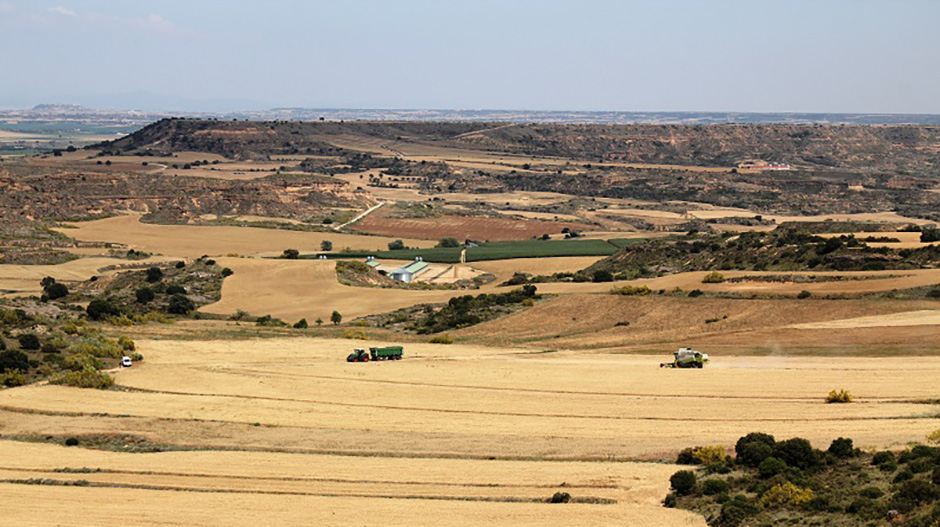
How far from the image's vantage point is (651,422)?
3725cm

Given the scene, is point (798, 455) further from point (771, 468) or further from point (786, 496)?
point (786, 496)

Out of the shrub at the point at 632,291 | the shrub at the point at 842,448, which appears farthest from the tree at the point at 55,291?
the shrub at the point at 842,448

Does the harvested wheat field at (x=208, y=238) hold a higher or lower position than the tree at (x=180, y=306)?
lower

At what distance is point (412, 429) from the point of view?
37.7 m

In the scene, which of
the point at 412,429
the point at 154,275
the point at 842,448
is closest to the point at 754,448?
the point at 842,448

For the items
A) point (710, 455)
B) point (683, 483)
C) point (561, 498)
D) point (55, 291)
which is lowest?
point (55, 291)

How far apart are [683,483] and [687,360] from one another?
20.3 meters

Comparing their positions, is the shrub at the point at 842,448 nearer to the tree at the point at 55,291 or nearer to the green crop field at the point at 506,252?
the tree at the point at 55,291

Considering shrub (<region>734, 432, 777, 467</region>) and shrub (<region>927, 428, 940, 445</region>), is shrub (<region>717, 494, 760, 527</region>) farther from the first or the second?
shrub (<region>927, 428, 940, 445</region>)

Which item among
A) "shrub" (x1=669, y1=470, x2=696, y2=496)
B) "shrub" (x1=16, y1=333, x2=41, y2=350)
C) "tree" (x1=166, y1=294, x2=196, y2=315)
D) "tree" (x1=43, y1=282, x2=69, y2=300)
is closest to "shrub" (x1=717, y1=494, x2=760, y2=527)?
"shrub" (x1=669, y1=470, x2=696, y2=496)

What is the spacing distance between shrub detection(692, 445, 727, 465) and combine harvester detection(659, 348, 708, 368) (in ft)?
54.5

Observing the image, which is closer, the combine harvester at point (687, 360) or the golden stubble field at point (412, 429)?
the golden stubble field at point (412, 429)

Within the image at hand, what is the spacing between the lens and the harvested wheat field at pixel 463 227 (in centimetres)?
12562

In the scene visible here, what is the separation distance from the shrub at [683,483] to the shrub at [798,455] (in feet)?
9.18
